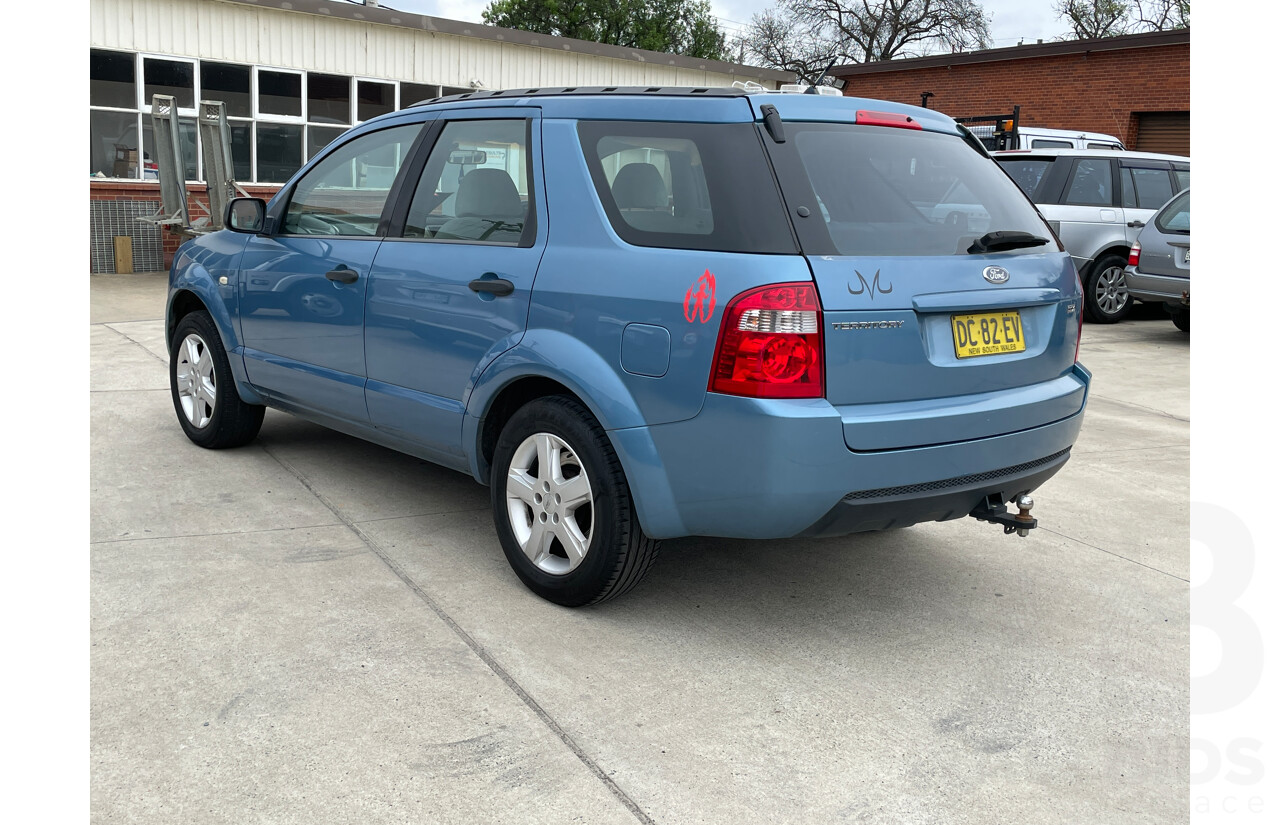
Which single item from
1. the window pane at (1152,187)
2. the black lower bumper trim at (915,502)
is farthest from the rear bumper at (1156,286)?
the black lower bumper trim at (915,502)

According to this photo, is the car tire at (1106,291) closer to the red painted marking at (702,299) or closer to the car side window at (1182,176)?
the car side window at (1182,176)

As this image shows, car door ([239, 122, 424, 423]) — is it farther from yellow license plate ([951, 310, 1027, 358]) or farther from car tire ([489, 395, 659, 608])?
yellow license plate ([951, 310, 1027, 358])

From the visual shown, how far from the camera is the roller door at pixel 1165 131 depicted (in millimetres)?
22375

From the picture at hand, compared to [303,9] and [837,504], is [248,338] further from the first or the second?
[303,9]

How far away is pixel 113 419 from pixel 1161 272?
9.77 m

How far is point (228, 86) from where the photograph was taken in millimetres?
15664

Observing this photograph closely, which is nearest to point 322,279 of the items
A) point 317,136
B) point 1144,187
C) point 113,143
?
point 1144,187

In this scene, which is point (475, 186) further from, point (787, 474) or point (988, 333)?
point (988, 333)

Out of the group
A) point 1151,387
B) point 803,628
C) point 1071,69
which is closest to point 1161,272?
point 1151,387

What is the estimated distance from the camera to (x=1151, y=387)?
28.9 ft

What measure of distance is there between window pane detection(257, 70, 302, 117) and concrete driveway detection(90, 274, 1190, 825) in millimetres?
12282

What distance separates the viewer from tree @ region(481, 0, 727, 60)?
49.2 meters

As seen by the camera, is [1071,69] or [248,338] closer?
[248,338]

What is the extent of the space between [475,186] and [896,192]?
1577mm
